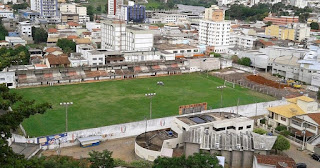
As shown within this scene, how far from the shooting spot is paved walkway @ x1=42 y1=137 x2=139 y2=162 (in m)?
16.8

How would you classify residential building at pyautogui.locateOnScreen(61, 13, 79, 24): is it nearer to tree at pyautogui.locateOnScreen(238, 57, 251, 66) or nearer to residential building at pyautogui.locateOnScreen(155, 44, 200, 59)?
residential building at pyautogui.locateOnScreen(155, 44, 200, 59)

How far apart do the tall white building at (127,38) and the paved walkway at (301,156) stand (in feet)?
78.6

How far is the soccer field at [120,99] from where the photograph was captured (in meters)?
20.9

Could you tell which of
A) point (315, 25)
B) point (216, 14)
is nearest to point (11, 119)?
point (216, 14)

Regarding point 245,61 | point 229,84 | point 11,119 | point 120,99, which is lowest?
point 120,99

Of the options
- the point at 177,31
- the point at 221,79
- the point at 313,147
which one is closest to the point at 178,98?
the point at 221,79

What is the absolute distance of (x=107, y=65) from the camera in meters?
32.2

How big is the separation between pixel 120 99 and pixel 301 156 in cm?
1307

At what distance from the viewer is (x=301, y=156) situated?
686 inches

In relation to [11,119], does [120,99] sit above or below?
below

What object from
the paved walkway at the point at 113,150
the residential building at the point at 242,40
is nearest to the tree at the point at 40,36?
the residential building at the point at 242,40

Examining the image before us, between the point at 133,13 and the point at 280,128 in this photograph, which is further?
the point at 133,13

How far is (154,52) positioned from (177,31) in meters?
20.2

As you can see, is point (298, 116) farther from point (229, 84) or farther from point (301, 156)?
point (229, 84)
